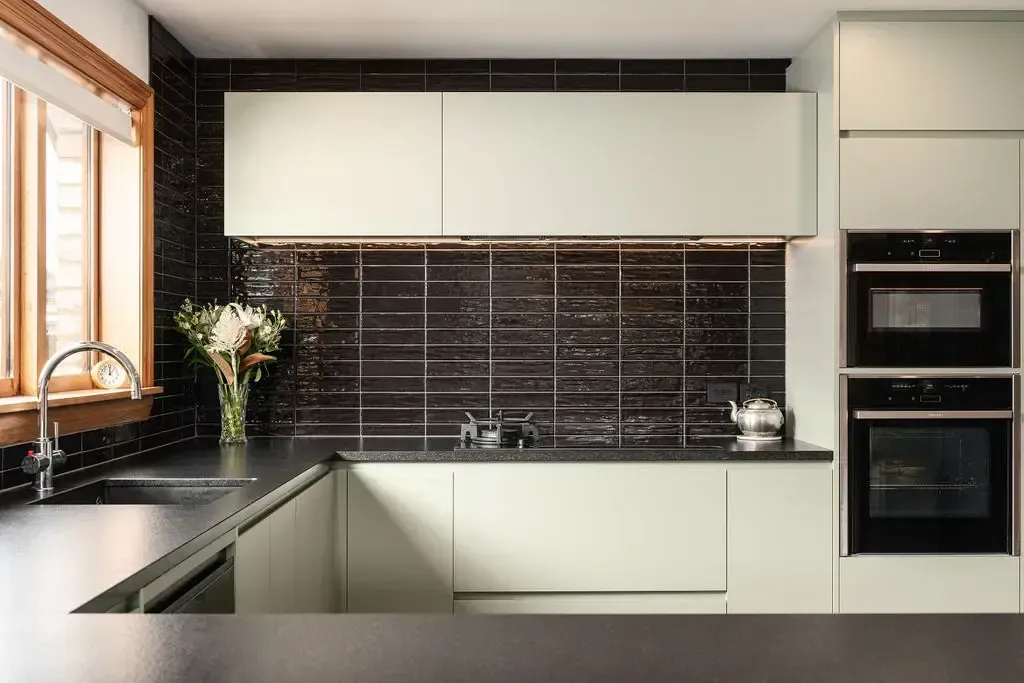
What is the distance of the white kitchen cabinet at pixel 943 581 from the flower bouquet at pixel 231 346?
7.33 ft

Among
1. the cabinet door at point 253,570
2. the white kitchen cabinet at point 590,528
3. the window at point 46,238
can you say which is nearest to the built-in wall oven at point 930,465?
the white kitchen cabinet at point 590,528

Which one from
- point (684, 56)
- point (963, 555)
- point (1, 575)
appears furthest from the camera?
point (684, 56)

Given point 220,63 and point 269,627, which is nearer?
point 269,627

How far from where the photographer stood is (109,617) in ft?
3.85

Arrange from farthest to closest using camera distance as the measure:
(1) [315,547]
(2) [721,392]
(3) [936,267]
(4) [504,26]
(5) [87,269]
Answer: (2) [721,392] < (4) [504,26] < (3) [936,267] < (5) [87,269] < (1) [315,547]

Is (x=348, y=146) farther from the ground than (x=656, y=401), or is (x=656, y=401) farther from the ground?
(x=348, y=146)

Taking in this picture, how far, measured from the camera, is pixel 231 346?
3.28 m

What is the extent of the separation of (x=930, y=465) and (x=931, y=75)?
132 cm

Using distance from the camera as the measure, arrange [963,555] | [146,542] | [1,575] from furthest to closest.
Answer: [963,555]
[146,542]
[1,575]

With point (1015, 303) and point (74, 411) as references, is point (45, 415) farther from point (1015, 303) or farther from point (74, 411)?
point (1015, 303)

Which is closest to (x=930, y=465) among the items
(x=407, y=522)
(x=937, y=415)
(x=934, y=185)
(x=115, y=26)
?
(x=937, y=415)

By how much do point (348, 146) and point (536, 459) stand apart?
4.26 feet

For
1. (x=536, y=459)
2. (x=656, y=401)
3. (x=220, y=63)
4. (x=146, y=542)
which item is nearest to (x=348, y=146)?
(x=220, y=63)

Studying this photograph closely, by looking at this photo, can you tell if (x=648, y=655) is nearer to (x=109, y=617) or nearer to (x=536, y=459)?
(x=109, y=617)
